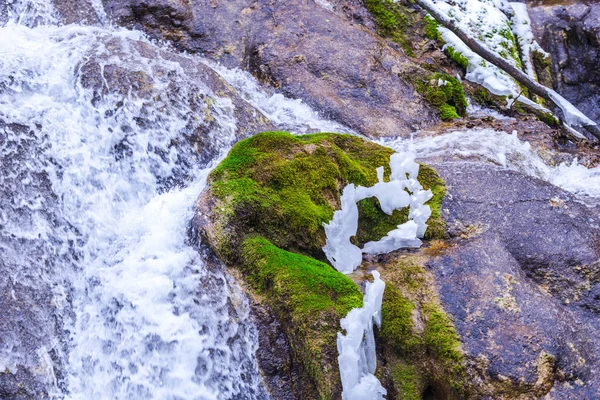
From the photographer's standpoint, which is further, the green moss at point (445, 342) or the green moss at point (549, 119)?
the green moss at point (549, 119)

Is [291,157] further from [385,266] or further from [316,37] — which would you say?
[316,37]

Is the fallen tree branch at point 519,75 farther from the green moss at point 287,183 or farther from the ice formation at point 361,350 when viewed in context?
the ice formation at point 361,350

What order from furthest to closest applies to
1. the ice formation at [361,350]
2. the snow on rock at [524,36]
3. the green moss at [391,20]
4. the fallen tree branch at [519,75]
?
1. the snow on rock at [524,36]
2. the green moss at [391,20]
3. the fallen tree branch at [519,75]
4. the ice formation at [361,350]

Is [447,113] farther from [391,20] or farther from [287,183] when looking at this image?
[287,183]

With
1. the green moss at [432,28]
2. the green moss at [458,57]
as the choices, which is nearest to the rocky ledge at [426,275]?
the green moss at [458,57]

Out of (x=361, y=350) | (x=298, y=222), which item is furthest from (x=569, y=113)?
(x=361, y=350)

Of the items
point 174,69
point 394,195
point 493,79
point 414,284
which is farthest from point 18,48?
point 493,79
